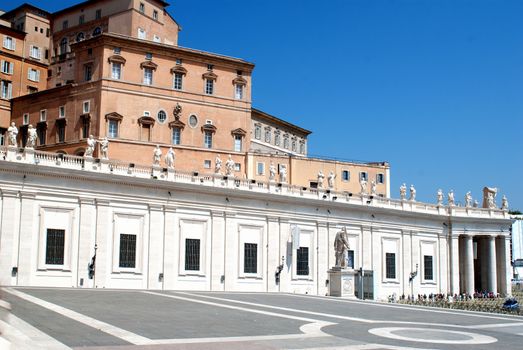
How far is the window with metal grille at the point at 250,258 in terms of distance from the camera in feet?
188

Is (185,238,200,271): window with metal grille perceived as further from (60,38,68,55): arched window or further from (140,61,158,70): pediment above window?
(60,38,68,55): arched window

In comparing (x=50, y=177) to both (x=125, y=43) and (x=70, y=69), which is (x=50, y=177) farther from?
(x=70, y=69)

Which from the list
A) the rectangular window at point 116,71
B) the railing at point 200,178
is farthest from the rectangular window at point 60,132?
the railing at point 200,178

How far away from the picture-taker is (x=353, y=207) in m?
66.1

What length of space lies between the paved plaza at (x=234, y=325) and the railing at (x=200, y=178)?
1455cm

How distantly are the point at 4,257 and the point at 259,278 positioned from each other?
21.1 meters

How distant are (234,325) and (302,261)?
37.2 m

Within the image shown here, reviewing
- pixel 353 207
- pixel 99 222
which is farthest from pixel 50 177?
pixel 353 207

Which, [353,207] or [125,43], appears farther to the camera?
[125,43]

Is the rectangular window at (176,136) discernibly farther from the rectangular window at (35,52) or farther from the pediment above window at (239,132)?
the rectangular window at (35,52)

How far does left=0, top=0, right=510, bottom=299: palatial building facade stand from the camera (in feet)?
158

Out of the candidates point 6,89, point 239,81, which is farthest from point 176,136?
point 6,89

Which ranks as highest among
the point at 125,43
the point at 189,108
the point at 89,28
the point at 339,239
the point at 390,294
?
the point at 89,28

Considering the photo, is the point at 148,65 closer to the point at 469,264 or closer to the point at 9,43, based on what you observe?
the point at 9,43
